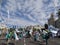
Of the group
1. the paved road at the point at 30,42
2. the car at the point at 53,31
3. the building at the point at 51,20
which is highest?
the building at the point at 51,20

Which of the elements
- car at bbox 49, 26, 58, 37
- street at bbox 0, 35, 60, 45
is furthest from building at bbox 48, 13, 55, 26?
street at bbox 0, 35, 60, 45

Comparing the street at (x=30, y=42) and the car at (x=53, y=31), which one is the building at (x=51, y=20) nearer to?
the car at (x=53, y=31)

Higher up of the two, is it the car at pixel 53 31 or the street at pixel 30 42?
the car at pixel 53 31

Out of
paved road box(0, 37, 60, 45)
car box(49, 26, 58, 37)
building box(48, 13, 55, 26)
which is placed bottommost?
paved road box(0, 37, 60, 45)

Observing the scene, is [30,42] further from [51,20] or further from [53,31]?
[51,20]

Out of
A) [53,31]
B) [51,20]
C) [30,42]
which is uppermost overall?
[51,20]

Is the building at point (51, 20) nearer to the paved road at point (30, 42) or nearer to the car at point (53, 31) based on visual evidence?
the car at point (53, 31)

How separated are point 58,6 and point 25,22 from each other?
2.90 ft

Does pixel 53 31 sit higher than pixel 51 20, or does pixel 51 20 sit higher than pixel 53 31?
pixel 51 20

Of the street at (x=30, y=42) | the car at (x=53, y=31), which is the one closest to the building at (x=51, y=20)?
the car at (x=53, y=31)

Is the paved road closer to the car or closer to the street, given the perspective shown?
the street

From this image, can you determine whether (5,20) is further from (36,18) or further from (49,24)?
(49,24)

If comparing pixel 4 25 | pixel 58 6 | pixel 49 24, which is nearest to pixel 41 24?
pixel 49 24

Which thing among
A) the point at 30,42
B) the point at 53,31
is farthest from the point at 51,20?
the point at 30,42
